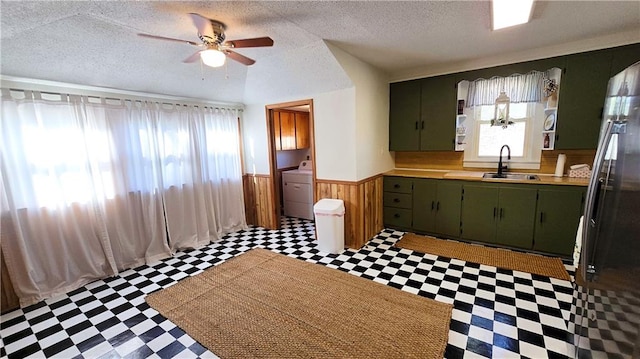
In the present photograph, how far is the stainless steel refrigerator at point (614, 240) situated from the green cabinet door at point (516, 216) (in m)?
1.81

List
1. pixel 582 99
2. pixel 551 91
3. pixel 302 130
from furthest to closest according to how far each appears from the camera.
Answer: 1. pixel 302 130
2. pixel 551 91
3. pixel 582 99

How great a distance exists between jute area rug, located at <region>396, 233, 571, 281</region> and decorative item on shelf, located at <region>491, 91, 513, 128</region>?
1727mm

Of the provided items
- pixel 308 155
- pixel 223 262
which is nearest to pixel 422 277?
pixel 223 262

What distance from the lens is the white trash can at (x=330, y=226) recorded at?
3.38 metres

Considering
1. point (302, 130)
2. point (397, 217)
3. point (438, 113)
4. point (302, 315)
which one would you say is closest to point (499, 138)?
point (438, 113)

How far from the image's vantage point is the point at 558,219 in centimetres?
299

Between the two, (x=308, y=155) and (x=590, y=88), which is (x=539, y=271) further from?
(x=308, y=155)

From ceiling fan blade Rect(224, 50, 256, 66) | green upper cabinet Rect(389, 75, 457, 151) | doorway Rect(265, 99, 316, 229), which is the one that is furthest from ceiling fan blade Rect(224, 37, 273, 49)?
green upper cabinet Rect(389, 75, 457, 151)

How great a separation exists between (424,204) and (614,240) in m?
2.68

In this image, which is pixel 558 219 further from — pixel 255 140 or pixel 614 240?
pixel 255 140

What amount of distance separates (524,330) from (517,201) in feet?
5.75

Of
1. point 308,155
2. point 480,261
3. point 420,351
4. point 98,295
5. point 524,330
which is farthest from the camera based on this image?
point 308,155

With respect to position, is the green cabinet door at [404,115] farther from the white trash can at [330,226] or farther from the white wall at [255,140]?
the white wall at [255,140]

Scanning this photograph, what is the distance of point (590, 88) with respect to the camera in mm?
2928
